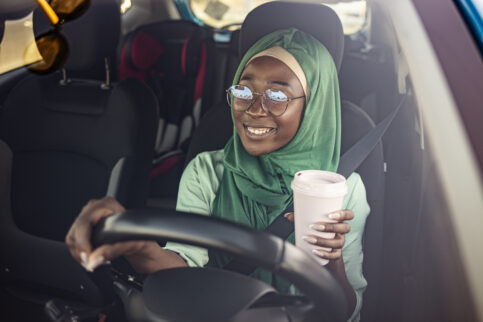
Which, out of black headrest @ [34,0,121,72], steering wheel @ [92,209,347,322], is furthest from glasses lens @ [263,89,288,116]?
black headrest @ [34,0,121,72]

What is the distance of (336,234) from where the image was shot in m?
0.89

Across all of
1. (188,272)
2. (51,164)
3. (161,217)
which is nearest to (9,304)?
(51,164)

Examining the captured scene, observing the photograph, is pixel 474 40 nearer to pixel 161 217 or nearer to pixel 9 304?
pixel 161 217

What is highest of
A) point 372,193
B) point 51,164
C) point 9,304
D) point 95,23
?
point 95,23

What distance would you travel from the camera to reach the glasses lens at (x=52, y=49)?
123 cm

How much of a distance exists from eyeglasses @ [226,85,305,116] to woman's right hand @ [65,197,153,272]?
323 millimetres

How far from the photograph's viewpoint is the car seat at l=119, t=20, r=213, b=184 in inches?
48.8

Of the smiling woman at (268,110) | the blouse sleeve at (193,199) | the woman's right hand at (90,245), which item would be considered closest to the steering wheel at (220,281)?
the woman's right hand at (90,245)

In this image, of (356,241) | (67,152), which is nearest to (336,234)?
(356,241)

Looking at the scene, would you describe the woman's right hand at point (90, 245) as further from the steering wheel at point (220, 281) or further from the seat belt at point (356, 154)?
the seat belt at point (356, 154)

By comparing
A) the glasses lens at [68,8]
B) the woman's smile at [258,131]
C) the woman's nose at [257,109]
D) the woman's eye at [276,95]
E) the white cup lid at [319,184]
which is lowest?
the white cup lid at [319,184]

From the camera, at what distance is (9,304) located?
121cm

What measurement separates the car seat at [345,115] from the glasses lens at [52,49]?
0.47 meters

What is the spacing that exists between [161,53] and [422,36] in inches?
29.8
